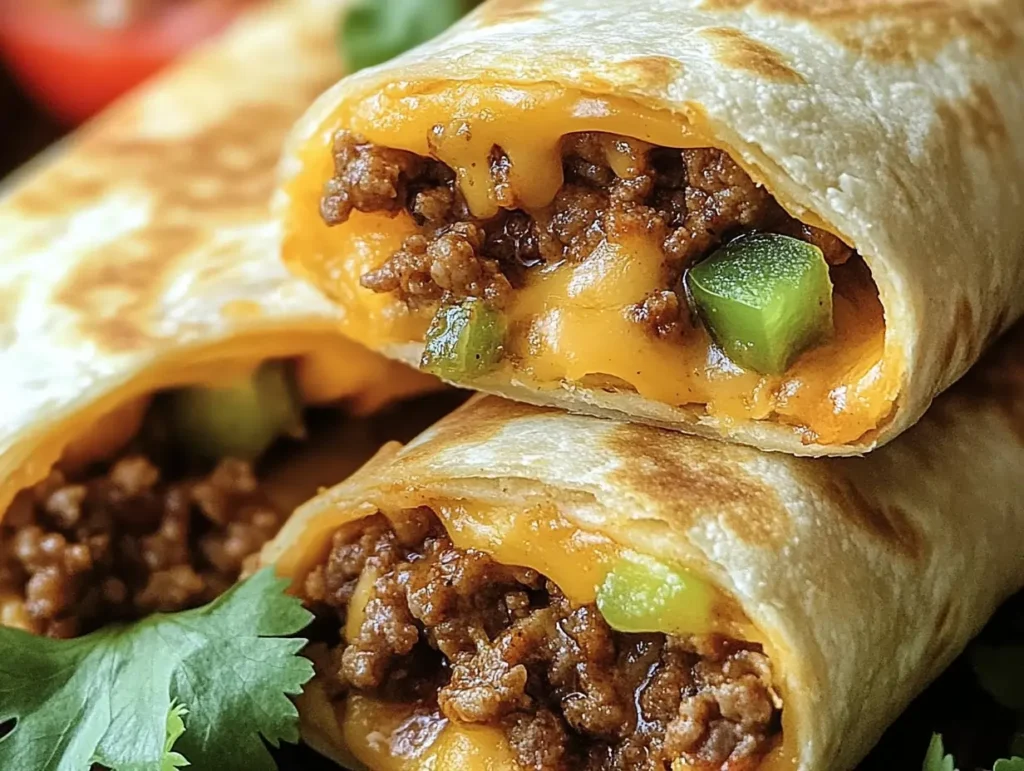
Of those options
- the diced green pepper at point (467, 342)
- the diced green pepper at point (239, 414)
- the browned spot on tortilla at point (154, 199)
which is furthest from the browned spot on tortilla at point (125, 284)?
the diced green pepper at point (467, 342)

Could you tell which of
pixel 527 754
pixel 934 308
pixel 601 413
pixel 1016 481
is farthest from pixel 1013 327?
pixel 527 754

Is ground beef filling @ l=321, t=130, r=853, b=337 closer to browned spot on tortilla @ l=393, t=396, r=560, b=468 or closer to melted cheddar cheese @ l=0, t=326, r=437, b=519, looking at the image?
browned spot on tortilla @ l=393, t=396, r=560, b=468

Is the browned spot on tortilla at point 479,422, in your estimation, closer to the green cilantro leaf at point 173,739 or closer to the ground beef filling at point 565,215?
the ground beef filling at point 565,215

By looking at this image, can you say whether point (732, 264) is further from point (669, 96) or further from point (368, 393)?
point (368, 393)

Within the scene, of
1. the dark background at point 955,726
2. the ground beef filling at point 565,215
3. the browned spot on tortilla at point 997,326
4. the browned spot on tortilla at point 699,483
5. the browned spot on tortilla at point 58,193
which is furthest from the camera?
the browned spot on tortilla at point 58,193

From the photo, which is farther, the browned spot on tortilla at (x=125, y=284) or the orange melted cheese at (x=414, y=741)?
the browned spot on tortilla at (x=125, y=284)

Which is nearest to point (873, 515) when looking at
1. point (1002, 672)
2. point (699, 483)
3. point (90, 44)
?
point (699, 483)

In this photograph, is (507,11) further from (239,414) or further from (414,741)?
(414,741)

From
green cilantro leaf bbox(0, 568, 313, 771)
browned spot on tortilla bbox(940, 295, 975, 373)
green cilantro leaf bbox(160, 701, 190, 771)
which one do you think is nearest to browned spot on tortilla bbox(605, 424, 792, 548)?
browned spot on tortilla bbox(940, 295, 975, 373)
